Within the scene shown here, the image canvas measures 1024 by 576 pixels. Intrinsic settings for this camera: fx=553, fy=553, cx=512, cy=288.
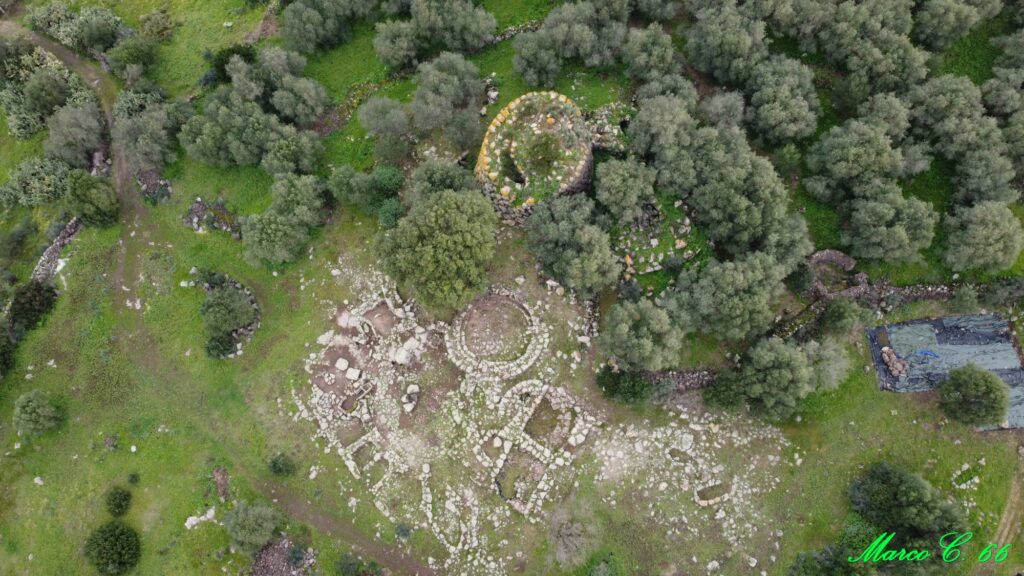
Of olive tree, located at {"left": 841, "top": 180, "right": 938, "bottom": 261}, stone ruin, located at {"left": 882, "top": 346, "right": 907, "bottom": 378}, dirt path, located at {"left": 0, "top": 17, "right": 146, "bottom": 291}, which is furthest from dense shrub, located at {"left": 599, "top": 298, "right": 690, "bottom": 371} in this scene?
dirt path, located at {"left": 0, "top": 17, "right": 146, "bottom": 291}

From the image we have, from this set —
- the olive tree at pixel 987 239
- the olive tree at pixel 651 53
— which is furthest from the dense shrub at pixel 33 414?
the olive tree at pixel 987 239

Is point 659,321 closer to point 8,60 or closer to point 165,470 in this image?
point 165,470

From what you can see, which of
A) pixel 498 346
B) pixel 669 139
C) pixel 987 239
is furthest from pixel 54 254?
pixel 987 239

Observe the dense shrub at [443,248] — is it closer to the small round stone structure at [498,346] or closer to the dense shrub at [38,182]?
the small round stone structure at [498,346]

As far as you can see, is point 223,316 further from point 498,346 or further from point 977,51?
point 977,51

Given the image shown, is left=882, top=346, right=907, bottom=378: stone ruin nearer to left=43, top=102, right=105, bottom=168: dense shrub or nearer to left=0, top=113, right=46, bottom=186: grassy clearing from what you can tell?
left=43, top=102, right=105, bottom=168: dense shrub

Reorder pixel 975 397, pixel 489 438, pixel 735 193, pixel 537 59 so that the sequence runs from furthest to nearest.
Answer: pixel 537 59 → pixel 489 438 → pixel 735 193 → pixel 975 397
